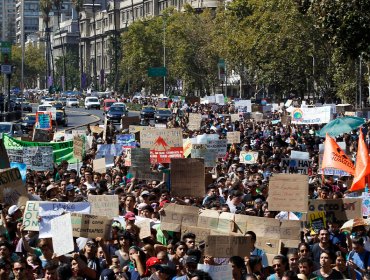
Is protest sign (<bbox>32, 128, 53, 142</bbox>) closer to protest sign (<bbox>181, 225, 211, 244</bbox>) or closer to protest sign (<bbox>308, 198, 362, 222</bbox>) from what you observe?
protest sign (<bbox>308, 198, 362, 222</bbox>)

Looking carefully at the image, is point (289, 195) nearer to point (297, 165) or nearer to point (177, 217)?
point (177, 217)

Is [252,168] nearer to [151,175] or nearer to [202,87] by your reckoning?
[151,175]

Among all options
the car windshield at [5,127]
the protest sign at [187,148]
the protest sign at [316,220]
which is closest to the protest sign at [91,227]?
the protest sign at [316,220]

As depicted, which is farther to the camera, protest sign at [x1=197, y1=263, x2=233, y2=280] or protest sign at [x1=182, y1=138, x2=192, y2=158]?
protest sign at [x1=182, y1=138, x2=192, y2=158]

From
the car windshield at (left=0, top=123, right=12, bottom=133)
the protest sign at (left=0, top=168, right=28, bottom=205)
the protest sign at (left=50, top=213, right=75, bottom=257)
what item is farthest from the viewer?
the car windshield at (left=0, top=123, right=12, bottom=133)

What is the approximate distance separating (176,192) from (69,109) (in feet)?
268

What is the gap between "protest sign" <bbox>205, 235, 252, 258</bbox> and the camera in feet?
37.1

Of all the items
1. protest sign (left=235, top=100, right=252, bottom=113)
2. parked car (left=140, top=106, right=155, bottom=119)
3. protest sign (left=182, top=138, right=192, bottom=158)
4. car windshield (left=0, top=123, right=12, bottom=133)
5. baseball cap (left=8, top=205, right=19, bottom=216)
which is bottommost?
parked car (left=140, top=106, right=155, bottom=119)

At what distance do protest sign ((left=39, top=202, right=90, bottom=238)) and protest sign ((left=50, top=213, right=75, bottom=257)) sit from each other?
1.61ft

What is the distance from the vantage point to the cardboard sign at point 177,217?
44.0 ft

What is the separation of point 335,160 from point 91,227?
22.7 feet

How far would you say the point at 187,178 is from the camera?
57.2 ft

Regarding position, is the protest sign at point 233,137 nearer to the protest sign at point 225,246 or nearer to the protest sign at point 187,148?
the protest sign at point 187,148

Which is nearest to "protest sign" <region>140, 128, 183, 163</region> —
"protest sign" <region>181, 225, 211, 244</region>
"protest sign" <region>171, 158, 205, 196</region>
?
"protest sign" <region>171, 158, 205, 196</region>
